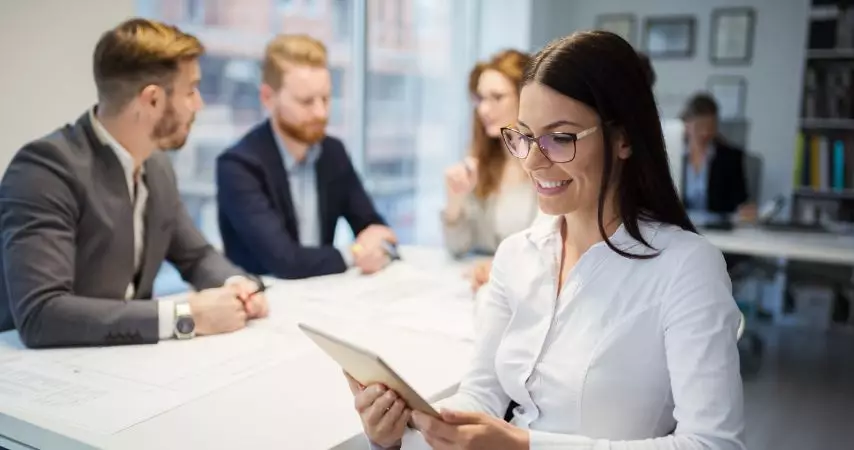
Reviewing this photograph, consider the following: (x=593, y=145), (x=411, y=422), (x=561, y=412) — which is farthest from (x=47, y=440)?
(x=593, y=145)

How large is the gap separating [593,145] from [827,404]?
9.61 ft

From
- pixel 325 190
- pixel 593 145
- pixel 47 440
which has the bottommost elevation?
pixel 47 440

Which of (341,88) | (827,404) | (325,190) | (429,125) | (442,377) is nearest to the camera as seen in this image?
(442,377)

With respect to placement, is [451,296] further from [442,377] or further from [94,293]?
[94,293]

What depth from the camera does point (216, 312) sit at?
1.65m

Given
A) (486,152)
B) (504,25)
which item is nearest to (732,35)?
(504,25)

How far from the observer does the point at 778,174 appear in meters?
5.12

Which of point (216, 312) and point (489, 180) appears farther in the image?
point (489, 180)

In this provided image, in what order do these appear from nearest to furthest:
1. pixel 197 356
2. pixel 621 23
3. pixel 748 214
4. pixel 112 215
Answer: pixel 197 356, pixel 112 215, pixel 748 214, pixel 621 23

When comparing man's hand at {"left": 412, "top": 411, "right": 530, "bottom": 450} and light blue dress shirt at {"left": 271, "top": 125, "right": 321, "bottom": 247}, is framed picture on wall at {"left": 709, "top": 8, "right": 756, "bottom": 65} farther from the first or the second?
man's hand at {"left": 412, "top": 411, "right": 530, "bottom": 450}

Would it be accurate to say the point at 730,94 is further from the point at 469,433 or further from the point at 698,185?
the point at 469,433

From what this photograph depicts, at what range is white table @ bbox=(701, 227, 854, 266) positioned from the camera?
123 inches

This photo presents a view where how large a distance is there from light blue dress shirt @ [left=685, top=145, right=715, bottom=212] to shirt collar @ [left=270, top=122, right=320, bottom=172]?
117 inches

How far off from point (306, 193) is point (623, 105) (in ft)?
5.48
